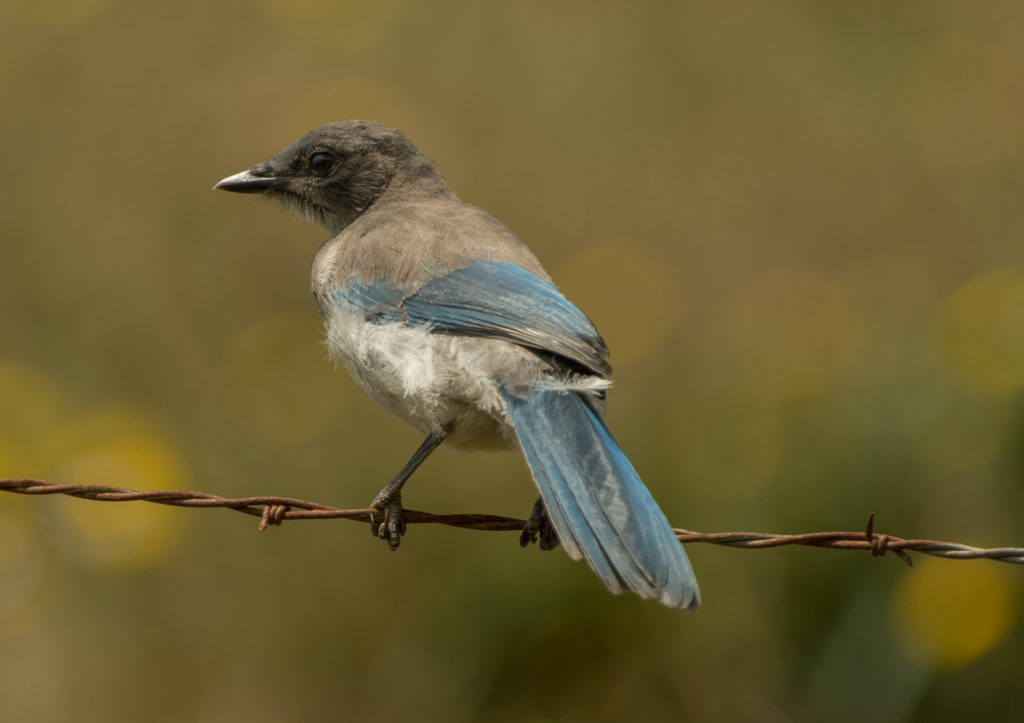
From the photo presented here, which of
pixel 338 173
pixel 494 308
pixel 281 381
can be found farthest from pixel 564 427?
pixel 281 381

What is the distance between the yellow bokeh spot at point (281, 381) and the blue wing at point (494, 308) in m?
1.85

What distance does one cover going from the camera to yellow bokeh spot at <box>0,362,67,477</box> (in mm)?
5398

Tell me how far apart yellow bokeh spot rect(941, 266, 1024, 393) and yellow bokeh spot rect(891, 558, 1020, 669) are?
0.75 m

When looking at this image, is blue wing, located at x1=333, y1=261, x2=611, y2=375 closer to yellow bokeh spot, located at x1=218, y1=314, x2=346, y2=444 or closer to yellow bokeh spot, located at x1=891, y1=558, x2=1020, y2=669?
yellow bokeh spot, located at x1=891, y1=558, x2=1020, y2=669

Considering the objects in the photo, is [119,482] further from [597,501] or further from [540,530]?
[597,501]

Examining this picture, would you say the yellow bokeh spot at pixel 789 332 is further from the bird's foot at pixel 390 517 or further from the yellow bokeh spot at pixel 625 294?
the bird's foot at pixel 390 517

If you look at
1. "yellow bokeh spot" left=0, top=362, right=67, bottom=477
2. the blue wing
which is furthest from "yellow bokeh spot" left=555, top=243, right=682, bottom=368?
"yellow bokeh spot" left=0, top=362, right=67, bottom=477

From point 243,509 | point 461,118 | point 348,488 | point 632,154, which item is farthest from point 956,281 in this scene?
point 243,509

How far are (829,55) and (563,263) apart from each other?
2297 mm

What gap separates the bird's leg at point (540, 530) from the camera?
3.56 metres

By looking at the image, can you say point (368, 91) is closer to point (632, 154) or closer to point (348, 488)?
point (632, 154)

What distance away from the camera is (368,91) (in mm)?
7047

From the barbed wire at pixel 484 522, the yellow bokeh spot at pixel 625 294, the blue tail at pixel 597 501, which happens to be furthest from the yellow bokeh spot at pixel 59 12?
the blue tail at pixel 597 501

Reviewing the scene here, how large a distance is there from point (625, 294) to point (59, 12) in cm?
368
